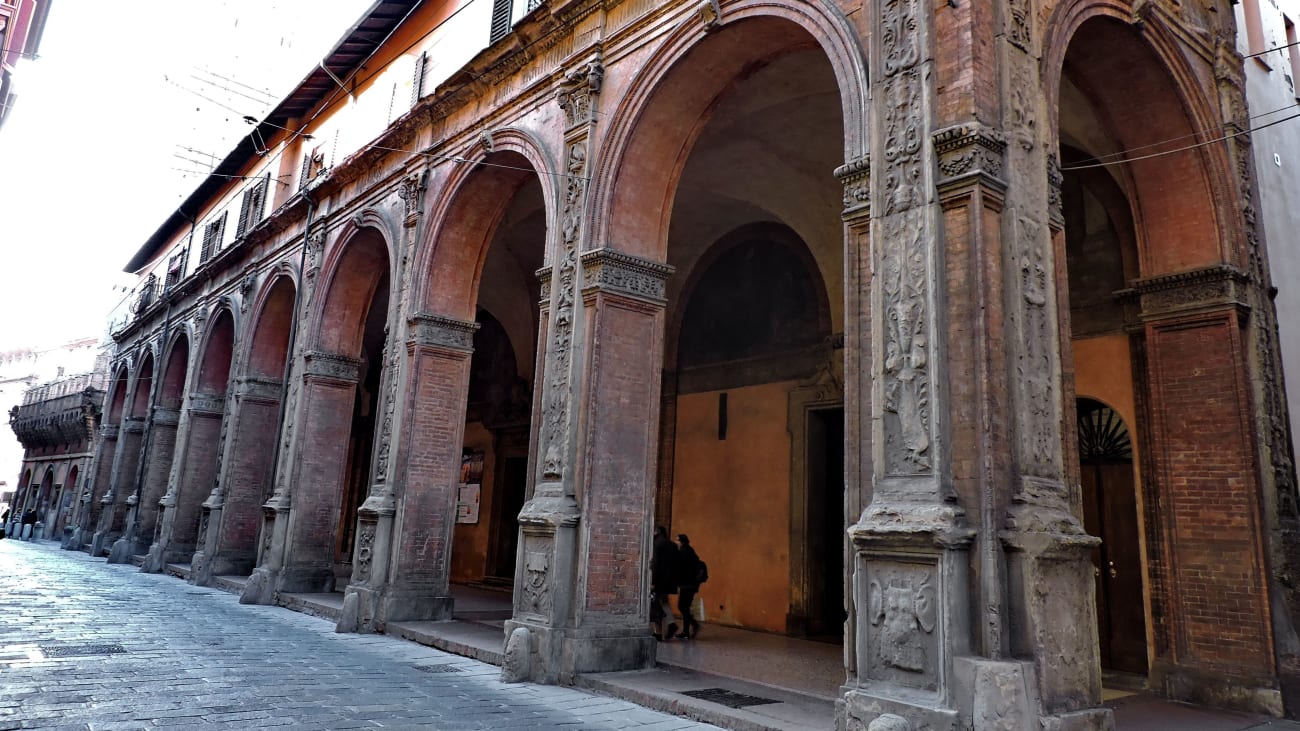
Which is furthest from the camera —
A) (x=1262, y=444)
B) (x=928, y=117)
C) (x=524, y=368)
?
(x=524, y=368)

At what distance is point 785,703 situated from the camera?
20.3 ft

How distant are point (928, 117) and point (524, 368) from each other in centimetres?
1209

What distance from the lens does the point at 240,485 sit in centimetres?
1606

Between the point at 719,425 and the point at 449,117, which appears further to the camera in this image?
the point at 719,425

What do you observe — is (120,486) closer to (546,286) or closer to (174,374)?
(174,374)

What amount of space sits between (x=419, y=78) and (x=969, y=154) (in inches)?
384

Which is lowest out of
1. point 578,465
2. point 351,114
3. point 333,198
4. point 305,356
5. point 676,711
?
point 676,711

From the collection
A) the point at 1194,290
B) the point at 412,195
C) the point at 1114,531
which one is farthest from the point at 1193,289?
the point at 412,195

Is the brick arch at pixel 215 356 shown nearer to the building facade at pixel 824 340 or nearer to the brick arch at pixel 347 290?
the building facade at pixel 824 340

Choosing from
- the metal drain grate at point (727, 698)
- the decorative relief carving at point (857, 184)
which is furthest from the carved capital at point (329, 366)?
the decorative relief carving at point (857, 184)

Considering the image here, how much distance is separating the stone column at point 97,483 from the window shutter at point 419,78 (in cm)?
1796

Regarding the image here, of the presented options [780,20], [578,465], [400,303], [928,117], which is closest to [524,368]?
[400,303]

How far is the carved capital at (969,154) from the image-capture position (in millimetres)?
5160

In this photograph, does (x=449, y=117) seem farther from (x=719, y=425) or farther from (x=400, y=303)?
(x=719, y=425)
